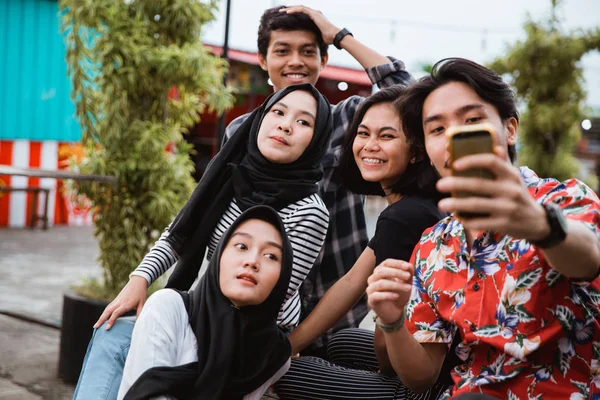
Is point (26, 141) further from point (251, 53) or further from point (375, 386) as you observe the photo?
point (375, 386)

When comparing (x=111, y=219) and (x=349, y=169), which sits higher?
(x=349, y=169)

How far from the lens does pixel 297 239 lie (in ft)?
7.32

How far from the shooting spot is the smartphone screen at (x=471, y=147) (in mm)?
1115

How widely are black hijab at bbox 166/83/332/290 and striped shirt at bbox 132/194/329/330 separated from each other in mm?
36

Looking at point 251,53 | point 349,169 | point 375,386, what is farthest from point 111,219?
point 251,53

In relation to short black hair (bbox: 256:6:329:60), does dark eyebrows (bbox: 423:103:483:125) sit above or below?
below

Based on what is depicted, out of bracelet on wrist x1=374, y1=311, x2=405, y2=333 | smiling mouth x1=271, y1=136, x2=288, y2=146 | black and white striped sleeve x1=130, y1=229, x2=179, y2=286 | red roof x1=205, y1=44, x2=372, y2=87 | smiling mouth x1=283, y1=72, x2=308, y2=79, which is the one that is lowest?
black and white striped sleeve x1=130, y1=229, x2=179, y2=286

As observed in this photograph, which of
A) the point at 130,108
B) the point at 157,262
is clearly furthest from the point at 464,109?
the point at 130,108

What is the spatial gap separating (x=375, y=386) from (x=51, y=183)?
34.5 ft

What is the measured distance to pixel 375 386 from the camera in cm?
208

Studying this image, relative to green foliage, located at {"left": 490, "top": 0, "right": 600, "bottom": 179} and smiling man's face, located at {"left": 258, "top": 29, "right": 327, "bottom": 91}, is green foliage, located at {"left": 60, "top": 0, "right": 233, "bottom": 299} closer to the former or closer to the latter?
smiling man's face, located at {"left": 258, "top": 29, "right": 327, "bottom": 91}

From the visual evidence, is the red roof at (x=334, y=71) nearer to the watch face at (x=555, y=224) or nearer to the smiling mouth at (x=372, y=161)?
the smiling mouth at (x=372, y=161)

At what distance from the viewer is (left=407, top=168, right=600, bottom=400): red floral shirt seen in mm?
1532

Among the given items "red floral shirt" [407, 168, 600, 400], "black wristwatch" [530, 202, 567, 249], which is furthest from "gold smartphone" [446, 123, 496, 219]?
"red floral shirt" [407, 168, 600, 400]
